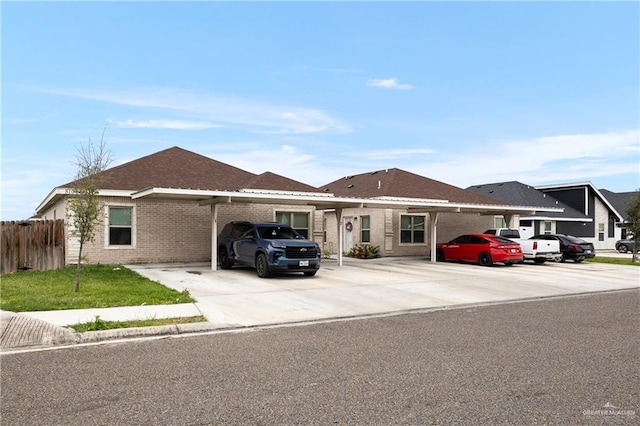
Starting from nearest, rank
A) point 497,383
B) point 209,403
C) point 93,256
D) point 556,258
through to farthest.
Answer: point 209,403 → point 497,383 → point 93,256 → point 556,258

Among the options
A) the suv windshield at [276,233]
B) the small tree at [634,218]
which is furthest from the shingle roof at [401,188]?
the suv windshield at [276,233]

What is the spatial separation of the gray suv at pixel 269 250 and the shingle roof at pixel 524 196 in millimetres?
25836

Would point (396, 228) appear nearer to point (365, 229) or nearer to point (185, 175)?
point (365, 229)

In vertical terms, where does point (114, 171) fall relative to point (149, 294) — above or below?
above

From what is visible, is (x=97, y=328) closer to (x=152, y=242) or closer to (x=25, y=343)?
(x=25, y=343)

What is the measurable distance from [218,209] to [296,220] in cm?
380

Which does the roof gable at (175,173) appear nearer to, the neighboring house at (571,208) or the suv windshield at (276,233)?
the suv windshield at (276,233)

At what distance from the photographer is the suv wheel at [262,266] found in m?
15.6

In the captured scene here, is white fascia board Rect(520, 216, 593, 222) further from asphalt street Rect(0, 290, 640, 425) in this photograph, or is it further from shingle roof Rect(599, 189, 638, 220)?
asphalt street Rect(0, 290, 640, 425)

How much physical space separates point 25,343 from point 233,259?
10888 millimetres

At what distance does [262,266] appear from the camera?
15.8 meters

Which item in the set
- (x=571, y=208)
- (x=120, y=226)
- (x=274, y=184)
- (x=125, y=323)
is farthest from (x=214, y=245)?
(x=571, y=208)

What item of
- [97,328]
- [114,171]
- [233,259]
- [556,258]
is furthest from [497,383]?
[556,258]

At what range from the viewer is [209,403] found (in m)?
4.71
